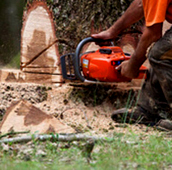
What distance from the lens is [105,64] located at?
3143 mm

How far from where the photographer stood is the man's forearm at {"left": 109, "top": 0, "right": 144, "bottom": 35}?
3078 mm

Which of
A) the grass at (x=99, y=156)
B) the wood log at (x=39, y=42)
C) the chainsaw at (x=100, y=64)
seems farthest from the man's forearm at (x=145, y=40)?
the wood log at (x=39, y=42)

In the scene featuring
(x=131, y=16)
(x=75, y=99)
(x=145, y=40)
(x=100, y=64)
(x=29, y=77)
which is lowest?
(x=75, y=99)

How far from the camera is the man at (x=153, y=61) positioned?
2551 mm

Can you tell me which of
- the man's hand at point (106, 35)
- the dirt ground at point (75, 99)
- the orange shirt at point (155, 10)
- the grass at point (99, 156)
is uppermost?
the orange shirt at point (155, 10)

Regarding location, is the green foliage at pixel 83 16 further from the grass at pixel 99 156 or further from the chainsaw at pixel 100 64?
the grass at pixel 99 156

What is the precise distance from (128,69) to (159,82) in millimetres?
332

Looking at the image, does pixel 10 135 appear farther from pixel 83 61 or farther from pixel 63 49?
pixel 63 49

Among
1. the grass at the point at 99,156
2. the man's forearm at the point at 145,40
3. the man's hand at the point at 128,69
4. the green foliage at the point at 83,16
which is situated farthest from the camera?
the green foliage at the point at 83,16

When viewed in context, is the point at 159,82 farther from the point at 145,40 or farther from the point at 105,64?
the point at 105,64

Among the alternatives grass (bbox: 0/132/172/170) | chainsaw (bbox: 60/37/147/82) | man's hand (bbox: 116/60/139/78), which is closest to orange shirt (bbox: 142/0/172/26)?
man's hand (bbox: 116/60/139/78)

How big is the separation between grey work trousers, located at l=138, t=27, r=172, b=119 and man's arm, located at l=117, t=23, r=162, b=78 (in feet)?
0.22

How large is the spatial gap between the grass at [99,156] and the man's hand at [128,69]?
83 centimetres

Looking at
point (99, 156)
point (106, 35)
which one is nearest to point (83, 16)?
point (106, 35)
